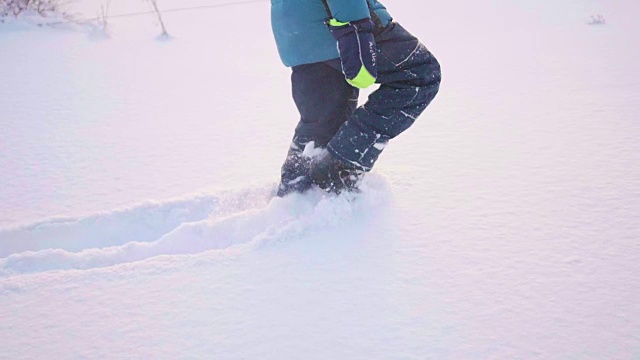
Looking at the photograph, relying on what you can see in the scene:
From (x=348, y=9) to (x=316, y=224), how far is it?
623 mm

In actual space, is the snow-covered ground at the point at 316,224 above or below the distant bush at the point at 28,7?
above

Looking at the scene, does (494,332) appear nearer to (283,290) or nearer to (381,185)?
(283,290)

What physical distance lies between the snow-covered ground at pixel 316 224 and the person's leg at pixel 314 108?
9 cm

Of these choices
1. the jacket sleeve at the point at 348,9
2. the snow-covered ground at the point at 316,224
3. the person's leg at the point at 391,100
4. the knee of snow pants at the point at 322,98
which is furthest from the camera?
the knee of snow pants at the point at 322,98

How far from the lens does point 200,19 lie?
5.02 meters

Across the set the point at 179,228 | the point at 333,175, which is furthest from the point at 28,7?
the point at 333,175

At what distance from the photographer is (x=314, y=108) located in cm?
178

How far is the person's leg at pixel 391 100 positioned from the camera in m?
1.64

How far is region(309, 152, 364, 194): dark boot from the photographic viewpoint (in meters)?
1.76

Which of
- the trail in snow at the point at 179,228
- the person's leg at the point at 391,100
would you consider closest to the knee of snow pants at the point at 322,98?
the person's leg at the point at 391,100

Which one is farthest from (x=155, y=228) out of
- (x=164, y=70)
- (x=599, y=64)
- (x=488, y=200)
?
(x=599, y=64)

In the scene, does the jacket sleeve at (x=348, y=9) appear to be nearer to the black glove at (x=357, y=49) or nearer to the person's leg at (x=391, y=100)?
the black glove at (x=357, y=49)

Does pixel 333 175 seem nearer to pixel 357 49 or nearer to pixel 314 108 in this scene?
pixel 314 108

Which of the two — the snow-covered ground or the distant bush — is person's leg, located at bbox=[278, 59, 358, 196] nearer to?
the snow-covered ground
